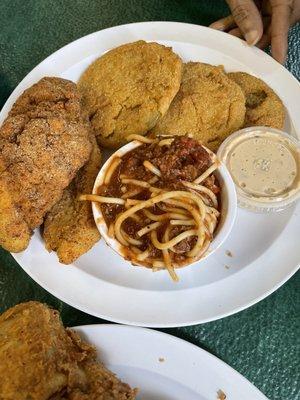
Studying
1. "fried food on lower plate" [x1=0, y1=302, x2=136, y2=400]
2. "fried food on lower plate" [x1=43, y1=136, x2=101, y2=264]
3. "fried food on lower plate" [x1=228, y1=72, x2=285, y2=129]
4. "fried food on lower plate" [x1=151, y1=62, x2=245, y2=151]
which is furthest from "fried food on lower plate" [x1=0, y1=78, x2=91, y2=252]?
"fried food on lower plate" [x1=228, y1=72, x2=285, y2=129]

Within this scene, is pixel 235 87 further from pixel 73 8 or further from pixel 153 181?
pixel 73 8

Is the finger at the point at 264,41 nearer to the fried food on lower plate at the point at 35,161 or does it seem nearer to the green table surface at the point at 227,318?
the green table surface at the point at 227,318

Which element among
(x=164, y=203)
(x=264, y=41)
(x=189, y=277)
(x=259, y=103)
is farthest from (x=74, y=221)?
(x=264, y=41)

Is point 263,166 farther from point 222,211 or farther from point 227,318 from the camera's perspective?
point 227,318

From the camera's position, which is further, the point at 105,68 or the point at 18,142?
the point at 105,68

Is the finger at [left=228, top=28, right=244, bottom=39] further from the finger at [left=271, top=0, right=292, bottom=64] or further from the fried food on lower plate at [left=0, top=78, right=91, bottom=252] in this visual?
the fried food on lower plate at [left=0, top=78, right=91, bottom=252]

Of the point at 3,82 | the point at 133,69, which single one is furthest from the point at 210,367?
the point at 3,82
